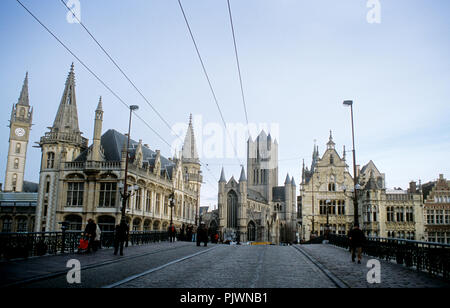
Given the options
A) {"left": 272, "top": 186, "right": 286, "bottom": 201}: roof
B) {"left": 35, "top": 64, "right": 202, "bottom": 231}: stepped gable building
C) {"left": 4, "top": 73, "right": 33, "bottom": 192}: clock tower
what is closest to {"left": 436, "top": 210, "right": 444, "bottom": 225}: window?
{"left": 35, "top": 64, "right": 202, "bottom": 231}: stepped gable building

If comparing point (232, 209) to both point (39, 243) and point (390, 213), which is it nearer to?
point (390, 213)

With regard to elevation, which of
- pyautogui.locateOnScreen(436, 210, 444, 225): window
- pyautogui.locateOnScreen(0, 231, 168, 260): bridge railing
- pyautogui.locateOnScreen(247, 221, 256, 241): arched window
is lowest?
pyautogui.locateOnScreen(247, 221, 256, 241): arched window

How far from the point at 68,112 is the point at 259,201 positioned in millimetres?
63721

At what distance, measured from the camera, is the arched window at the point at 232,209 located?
286 ft

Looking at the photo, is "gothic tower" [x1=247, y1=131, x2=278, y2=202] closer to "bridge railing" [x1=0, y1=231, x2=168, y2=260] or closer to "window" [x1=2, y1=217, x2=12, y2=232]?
"window" [x1=2, y1=217, x2=12, y2=232]

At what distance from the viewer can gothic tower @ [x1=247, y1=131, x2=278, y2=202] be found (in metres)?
112

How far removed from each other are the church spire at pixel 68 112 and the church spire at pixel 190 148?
3465cm

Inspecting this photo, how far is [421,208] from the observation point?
155 feet

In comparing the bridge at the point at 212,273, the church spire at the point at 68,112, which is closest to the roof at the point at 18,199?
the church spire at the point at 68,112

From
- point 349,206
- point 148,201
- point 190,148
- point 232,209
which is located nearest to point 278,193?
point 232,209

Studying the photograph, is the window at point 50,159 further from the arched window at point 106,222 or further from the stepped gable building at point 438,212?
the stepped gable building at point 438,212

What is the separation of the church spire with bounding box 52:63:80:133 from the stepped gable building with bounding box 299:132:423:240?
30.5 m
